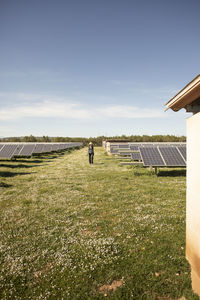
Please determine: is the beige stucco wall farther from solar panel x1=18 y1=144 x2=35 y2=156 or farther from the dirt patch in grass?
solar panel x1=18 y1=144 x2=35 y2=156

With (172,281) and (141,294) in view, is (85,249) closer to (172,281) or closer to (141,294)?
(141,294)

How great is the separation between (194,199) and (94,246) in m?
3.06

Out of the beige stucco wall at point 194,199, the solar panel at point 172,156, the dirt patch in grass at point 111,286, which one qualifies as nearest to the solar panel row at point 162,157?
the solar panel at point 172,156

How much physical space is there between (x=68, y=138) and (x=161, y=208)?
88198mm

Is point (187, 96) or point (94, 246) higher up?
point (187, 96)

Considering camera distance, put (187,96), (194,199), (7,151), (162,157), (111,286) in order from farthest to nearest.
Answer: (7,151) < (162,157) < (187,96) < (194,199) < (111,286)

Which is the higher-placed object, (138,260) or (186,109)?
(186,109)

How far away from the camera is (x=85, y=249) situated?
482 cm

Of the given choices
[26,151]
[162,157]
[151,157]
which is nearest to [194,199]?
[151,157]

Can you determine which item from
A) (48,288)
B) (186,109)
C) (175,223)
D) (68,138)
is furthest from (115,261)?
(68,138)

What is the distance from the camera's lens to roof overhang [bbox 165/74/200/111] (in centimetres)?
333

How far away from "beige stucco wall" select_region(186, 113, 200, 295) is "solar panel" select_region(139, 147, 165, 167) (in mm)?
9650

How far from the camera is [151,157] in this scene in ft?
47.5

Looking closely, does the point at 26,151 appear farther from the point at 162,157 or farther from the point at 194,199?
the point at 194,199
